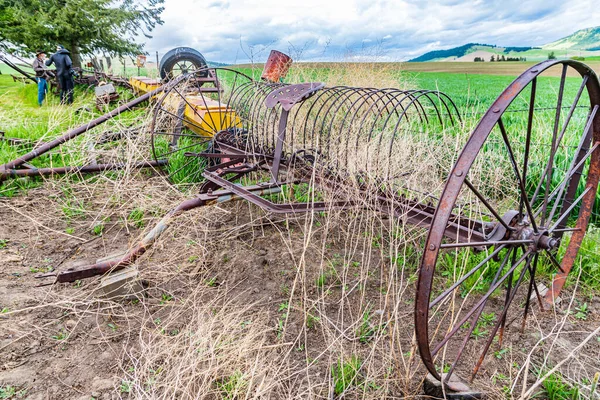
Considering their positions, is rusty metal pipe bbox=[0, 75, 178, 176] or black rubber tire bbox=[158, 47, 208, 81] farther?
black rubber tire bbox=[158, 47, 208, 81]

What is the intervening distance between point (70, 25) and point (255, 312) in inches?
656

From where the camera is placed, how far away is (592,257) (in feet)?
10.4

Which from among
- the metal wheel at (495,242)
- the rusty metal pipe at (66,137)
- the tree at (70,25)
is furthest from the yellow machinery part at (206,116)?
the tree at (70,25)

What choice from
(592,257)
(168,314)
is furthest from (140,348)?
(592,257)

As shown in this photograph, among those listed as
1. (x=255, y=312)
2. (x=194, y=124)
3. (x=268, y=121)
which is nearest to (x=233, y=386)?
(x=255, y=312)

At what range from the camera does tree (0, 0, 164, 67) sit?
14758 mm

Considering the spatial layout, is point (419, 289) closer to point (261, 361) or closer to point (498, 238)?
point (498, 238)

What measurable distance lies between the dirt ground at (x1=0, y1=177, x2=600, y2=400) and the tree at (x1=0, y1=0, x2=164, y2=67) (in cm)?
A: 1411

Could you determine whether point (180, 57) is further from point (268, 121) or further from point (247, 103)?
point (268, 121)

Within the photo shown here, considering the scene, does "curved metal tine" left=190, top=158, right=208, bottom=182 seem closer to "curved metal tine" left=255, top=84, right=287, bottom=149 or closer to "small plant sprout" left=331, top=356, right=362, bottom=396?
"curved metal tine" left=255, top=84, right=287, bottom=149

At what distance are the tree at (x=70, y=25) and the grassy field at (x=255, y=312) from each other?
13.5 meters

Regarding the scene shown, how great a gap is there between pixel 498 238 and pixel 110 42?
18.7m

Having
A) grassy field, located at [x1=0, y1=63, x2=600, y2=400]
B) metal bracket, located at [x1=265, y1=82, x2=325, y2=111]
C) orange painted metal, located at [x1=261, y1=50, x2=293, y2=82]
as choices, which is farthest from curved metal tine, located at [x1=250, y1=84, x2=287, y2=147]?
grassy field, located at [x1=0, y1=63, x2=600, y2=400]

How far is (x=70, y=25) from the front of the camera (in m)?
15.1
